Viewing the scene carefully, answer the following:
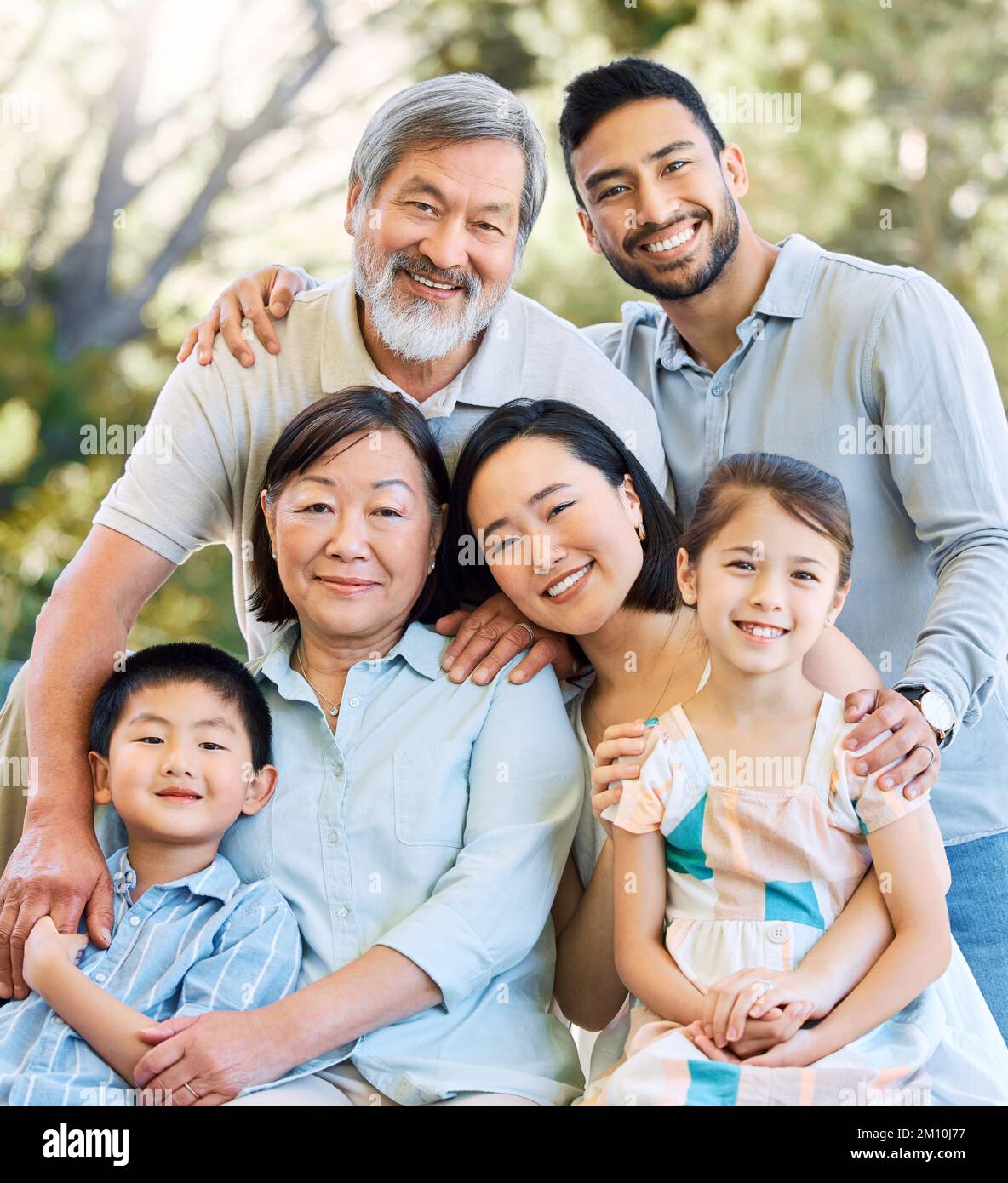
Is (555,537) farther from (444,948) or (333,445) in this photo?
(444,948)

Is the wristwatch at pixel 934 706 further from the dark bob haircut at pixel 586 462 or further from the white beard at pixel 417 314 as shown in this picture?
the white beard at pixel 417 314

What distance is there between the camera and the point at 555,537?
1.71 m

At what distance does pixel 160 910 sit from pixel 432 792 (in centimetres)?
36

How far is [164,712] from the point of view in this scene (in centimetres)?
162

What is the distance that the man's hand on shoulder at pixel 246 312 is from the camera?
2.00 meters

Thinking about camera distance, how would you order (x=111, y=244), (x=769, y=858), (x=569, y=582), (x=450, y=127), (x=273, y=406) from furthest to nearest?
1. (x=111, y=244)
2. (x=273, y=406)
3. (x=450, y=127)
4. (x=569, y=582)
5. (x=769, y=858)

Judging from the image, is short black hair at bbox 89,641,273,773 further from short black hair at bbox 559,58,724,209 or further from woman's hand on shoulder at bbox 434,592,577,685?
short black hair at bbox 559,58,724,209

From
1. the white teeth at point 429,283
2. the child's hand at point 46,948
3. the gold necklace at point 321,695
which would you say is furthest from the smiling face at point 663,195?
the child's hand at point 46,948

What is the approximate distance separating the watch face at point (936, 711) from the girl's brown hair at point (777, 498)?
0.66ft

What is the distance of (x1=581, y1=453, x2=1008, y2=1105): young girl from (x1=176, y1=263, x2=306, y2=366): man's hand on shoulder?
805 mm

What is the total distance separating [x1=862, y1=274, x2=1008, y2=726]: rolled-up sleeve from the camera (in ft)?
5.82

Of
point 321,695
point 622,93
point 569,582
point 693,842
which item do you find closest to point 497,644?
point 569,582

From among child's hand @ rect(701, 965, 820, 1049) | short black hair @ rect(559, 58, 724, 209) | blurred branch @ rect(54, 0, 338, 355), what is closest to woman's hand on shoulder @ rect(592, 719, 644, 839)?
child's hand @ rect(701, 965, 820, 1049)
